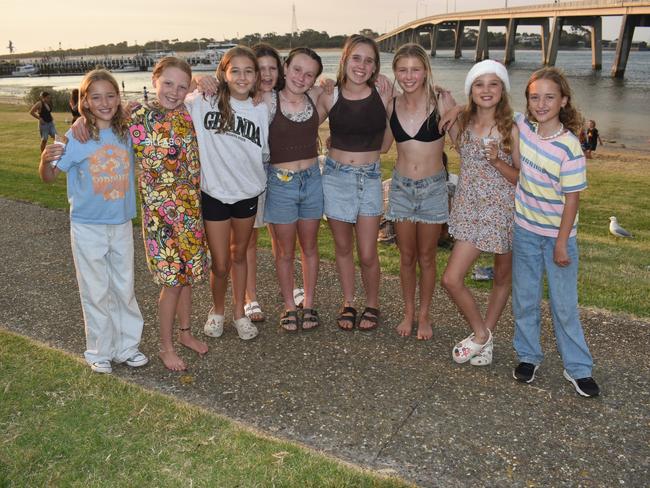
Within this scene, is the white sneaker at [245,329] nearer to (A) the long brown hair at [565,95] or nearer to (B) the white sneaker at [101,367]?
(B) the white sneaker at [101,367]

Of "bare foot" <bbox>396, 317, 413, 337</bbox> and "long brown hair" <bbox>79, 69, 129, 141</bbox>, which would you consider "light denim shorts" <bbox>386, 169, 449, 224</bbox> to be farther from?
"long brown hair" <bbox>79, 69, 129, 141</bbox>

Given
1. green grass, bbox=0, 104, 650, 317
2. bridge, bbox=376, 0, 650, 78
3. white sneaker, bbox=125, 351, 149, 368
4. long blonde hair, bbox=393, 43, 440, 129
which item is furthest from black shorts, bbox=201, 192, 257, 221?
bridge, bbox=376, 0, 650, 78

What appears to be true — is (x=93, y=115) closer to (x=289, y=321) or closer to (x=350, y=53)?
(x=350, y=53)

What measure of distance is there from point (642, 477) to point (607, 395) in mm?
746

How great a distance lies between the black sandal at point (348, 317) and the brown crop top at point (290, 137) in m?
1.17

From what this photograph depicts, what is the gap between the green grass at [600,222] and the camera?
5.18 metres

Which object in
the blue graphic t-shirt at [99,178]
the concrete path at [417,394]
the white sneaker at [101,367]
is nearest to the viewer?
the concrete path at [417,394]

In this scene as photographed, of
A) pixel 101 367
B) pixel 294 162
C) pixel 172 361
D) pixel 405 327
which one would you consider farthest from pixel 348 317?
pixel 101 367

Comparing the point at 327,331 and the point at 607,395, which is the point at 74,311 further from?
the point at 607,395

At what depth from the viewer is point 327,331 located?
4.42m

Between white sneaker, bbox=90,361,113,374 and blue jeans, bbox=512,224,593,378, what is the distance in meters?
2.51

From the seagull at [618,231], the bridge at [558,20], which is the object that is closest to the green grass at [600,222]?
the seagull at [618,231]

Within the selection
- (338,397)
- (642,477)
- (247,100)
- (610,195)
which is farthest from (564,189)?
(610,195)

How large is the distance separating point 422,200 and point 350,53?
1.09 metres
